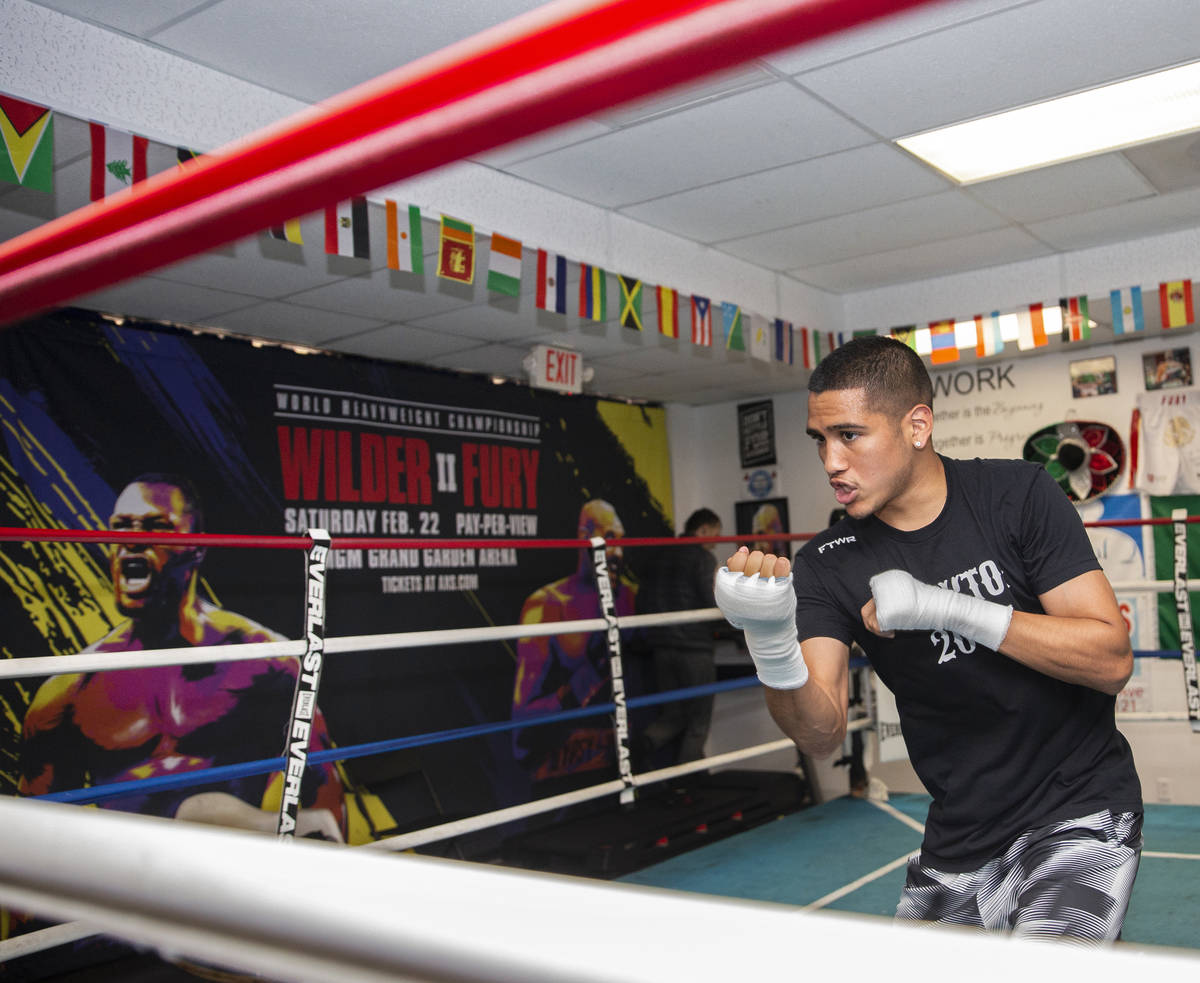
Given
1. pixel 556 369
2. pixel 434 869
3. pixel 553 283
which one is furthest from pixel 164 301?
pixel 434 869

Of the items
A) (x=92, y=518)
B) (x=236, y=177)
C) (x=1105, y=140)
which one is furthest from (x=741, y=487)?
(x=236, y=177)

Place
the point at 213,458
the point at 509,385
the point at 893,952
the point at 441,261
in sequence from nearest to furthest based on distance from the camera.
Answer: the point at 893,952 < the point at 441,261 < the point at 213,458 < the point at 509,385

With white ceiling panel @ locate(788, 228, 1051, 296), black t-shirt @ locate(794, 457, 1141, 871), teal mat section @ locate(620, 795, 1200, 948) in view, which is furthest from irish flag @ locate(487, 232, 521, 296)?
black t-shirt @ locate(794, 457, 1141, 871)

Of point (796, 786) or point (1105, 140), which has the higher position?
point (1105, 140)

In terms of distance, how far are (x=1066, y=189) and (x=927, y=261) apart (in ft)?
3.48

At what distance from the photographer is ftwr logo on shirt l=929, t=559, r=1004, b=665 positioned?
162 centimetres

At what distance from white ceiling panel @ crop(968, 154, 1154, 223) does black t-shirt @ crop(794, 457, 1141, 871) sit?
3104 millimetres

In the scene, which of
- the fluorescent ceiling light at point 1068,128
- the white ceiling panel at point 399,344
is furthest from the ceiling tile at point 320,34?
the white ceiling panel at point 399,344

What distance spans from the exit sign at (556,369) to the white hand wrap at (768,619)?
4.20 meters

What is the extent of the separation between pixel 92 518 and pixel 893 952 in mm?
4625

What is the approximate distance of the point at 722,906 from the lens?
287mm

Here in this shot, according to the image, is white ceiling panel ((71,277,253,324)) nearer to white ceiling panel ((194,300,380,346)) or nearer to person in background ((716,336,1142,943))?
white ceiling panel ((194,300,380,346))

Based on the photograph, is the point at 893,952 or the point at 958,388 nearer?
the point at 893,952

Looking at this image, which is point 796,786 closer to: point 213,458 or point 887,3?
point 213,458
